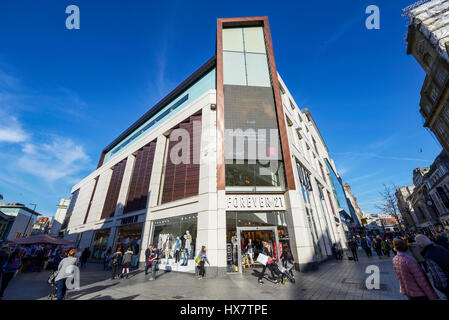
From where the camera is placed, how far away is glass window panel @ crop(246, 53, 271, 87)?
17.5 m

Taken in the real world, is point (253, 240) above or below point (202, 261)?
above

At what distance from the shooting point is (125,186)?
22922 millimetres

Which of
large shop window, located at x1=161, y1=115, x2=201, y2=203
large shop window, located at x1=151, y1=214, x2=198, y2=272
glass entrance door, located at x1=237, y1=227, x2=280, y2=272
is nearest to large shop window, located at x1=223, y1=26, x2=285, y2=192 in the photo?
glass entrance door, located at x1=237, y1=227, x2=280, y2=272

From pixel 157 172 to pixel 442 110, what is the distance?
44795mm

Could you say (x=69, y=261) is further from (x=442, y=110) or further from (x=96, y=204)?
(x=442, y=110)

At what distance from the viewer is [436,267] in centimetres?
328

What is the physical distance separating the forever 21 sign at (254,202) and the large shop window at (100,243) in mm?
19333

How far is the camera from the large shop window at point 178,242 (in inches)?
513

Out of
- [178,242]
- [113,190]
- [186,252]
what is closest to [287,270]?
[186,252]

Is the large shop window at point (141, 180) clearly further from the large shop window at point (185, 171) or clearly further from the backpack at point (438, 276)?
the backpack at point (438, 276)

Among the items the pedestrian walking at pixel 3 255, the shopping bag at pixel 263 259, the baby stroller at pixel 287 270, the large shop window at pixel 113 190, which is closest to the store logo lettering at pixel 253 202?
the shopping bag at pixel 263 259

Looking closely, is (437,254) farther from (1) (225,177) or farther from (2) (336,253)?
(2) (336,253)

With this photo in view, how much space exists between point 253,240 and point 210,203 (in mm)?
4213

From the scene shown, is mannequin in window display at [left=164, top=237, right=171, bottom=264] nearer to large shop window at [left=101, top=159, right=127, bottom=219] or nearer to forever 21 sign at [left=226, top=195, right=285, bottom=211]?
forever 21 sign at [left=226, top=195, right=285, bottom=211]
